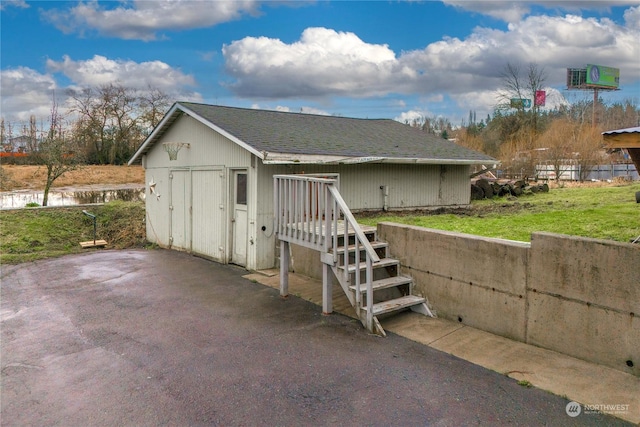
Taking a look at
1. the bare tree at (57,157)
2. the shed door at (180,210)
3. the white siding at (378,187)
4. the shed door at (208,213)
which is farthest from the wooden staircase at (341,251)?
the bare tree at (57,157)

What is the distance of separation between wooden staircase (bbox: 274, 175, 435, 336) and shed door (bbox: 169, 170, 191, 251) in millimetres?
4477

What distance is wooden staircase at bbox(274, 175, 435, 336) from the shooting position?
4.76 metres

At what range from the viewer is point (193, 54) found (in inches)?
505

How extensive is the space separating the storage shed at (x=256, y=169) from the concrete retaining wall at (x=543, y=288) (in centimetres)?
331

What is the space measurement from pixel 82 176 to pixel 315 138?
24.4 meters

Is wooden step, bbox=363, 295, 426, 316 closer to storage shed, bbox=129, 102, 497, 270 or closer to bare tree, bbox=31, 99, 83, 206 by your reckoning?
storage shed, bbox=129, 102, 497, 270

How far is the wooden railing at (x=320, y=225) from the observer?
186 inches

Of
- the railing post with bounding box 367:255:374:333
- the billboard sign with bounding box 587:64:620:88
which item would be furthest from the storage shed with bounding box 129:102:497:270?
the billboard sign with bounding box 587:64:620:88

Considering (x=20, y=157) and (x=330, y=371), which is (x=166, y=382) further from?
(x=20, y=157)

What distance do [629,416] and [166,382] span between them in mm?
3667

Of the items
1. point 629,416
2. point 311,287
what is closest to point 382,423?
point 629,416

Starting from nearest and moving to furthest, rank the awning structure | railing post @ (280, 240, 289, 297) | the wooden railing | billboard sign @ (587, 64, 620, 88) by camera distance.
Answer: the awning structure < the wooden railing < railing post @ (280, 240, 289, 297) < billboard sign @ (587, 64, 620, 88)

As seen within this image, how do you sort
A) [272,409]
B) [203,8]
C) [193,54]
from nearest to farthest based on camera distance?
[272,409] < [203,8] < [193,54]

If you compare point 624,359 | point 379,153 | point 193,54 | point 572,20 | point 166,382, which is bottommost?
point 166,382
